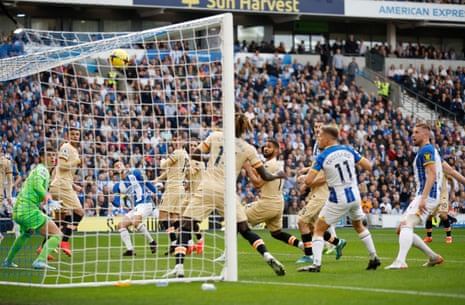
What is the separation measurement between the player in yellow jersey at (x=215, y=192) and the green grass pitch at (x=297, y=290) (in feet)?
2.05

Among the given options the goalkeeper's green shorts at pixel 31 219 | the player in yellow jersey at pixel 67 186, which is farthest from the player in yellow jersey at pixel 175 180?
the goalkeeper's green shorts at pixel 31 219

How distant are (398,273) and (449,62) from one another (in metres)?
A: 38.3

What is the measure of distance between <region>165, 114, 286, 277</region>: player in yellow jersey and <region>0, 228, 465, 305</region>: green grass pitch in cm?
63

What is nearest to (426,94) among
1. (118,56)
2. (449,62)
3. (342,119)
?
(449,62)

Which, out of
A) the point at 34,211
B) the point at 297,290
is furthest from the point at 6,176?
the point at 297,290

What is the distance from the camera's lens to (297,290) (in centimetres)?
1132

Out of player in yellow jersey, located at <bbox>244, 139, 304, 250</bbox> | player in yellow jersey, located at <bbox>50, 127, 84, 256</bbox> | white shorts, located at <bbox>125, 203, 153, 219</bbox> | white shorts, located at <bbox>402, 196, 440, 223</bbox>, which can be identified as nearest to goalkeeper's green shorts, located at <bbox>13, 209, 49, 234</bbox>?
player in yellow jersey, located at <bbox>50, 127, 84, 256</bbox>

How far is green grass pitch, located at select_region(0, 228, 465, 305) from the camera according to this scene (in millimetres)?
10398

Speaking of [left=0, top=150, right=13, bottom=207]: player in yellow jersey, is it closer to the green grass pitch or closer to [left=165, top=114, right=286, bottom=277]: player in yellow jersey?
the green grass pitch

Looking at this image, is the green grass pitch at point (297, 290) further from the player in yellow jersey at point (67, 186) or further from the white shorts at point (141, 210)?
the white shorts at point (141, 210)

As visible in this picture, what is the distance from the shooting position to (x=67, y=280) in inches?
529

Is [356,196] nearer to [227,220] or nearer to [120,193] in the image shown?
[227,220]

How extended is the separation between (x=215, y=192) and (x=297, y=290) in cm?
222

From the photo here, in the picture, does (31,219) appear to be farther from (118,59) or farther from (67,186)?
(67,186)
